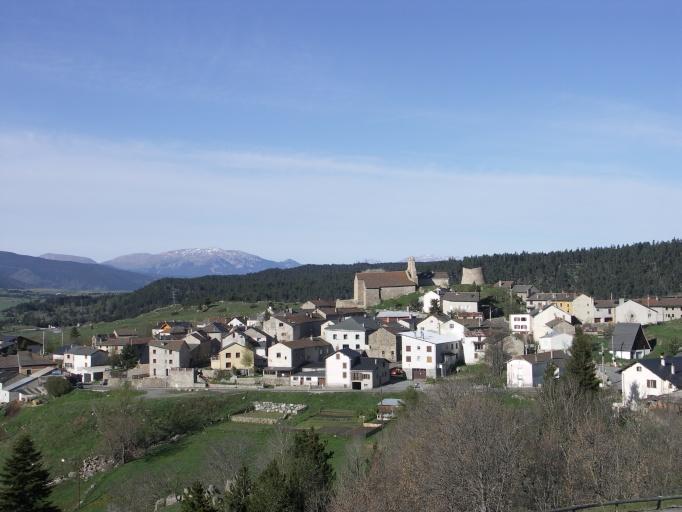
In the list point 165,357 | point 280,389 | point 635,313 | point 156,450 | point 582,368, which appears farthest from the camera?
point 635,313

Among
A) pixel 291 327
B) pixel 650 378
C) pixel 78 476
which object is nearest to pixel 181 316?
pixel 291 327

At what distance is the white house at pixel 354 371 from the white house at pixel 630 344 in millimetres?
17733

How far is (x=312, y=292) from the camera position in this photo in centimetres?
12125

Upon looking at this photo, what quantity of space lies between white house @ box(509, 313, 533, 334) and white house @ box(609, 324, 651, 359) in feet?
33.1

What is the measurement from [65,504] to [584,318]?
5111cm

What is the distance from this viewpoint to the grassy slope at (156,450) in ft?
127

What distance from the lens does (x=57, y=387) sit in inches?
Answer: 2301

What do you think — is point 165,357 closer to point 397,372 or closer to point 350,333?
point 350,333

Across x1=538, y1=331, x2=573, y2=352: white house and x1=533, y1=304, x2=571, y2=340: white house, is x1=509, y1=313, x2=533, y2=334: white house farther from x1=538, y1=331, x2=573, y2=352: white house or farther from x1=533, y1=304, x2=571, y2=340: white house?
x1=538, y1=331, x2=573, y2=352: white house

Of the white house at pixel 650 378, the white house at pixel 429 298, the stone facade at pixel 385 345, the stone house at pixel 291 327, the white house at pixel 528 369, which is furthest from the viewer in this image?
the white house at pixel 429 298

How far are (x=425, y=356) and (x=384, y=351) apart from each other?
630cm

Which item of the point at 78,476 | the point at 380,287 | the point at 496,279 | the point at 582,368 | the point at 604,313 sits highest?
the point at 496,279

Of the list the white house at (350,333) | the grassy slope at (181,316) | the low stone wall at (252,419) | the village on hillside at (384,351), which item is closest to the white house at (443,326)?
the village on hillside at (384,351)

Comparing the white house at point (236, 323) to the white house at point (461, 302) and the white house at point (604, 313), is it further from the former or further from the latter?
the white house at point (604, 313)
